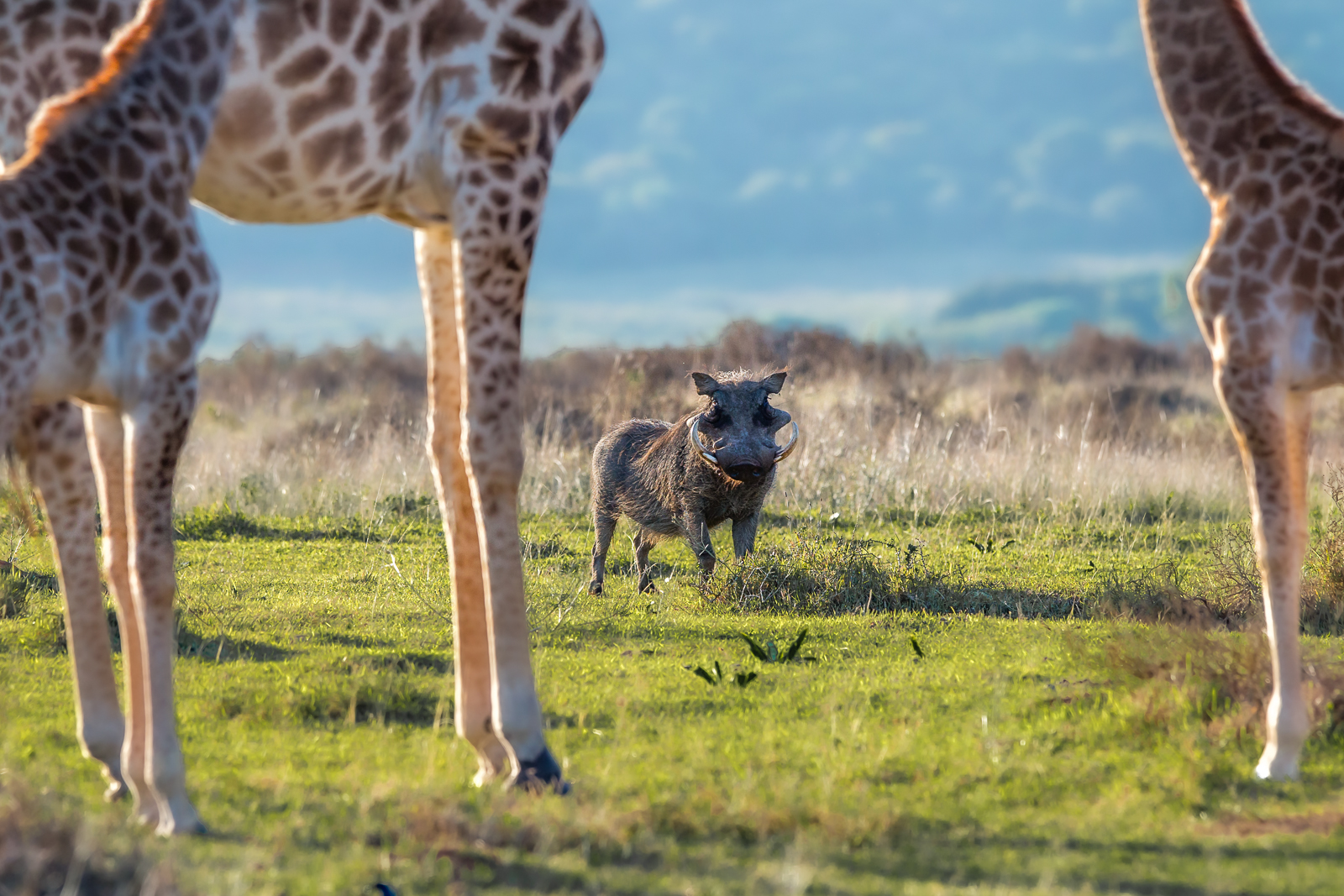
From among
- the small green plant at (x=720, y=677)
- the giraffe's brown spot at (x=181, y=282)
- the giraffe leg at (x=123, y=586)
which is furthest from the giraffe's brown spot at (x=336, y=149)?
the small green plant at (x=720, y=677)

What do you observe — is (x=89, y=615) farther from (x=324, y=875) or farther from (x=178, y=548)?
(x=178, y=548)

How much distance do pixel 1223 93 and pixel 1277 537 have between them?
6.71ft

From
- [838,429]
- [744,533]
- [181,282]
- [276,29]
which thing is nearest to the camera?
[181,282]

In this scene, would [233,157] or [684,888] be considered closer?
[684,888]

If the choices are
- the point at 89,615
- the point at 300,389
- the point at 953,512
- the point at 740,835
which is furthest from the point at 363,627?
the point at 300,389

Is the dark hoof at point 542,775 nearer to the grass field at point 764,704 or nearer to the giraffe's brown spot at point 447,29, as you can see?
the grass field at point 764,704

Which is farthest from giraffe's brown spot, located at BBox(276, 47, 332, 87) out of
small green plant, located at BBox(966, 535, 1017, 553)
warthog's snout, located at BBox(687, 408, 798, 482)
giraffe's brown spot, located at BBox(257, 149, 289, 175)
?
small green plant, located at BBox(966, 535, 1017, 553)

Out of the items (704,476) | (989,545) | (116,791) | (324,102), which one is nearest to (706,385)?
(704,476)

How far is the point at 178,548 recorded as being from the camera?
470 inches

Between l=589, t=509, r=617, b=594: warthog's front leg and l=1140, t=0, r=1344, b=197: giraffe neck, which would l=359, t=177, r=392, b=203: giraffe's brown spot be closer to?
l=1140, t=0, r=1344, b=197: giraffe neck

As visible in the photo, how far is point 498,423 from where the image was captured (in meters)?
5.59

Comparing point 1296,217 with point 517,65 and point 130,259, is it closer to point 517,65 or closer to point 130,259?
point 517,65

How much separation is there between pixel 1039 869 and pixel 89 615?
369 cm

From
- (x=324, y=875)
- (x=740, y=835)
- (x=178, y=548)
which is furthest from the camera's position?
(x=178, y=548)
